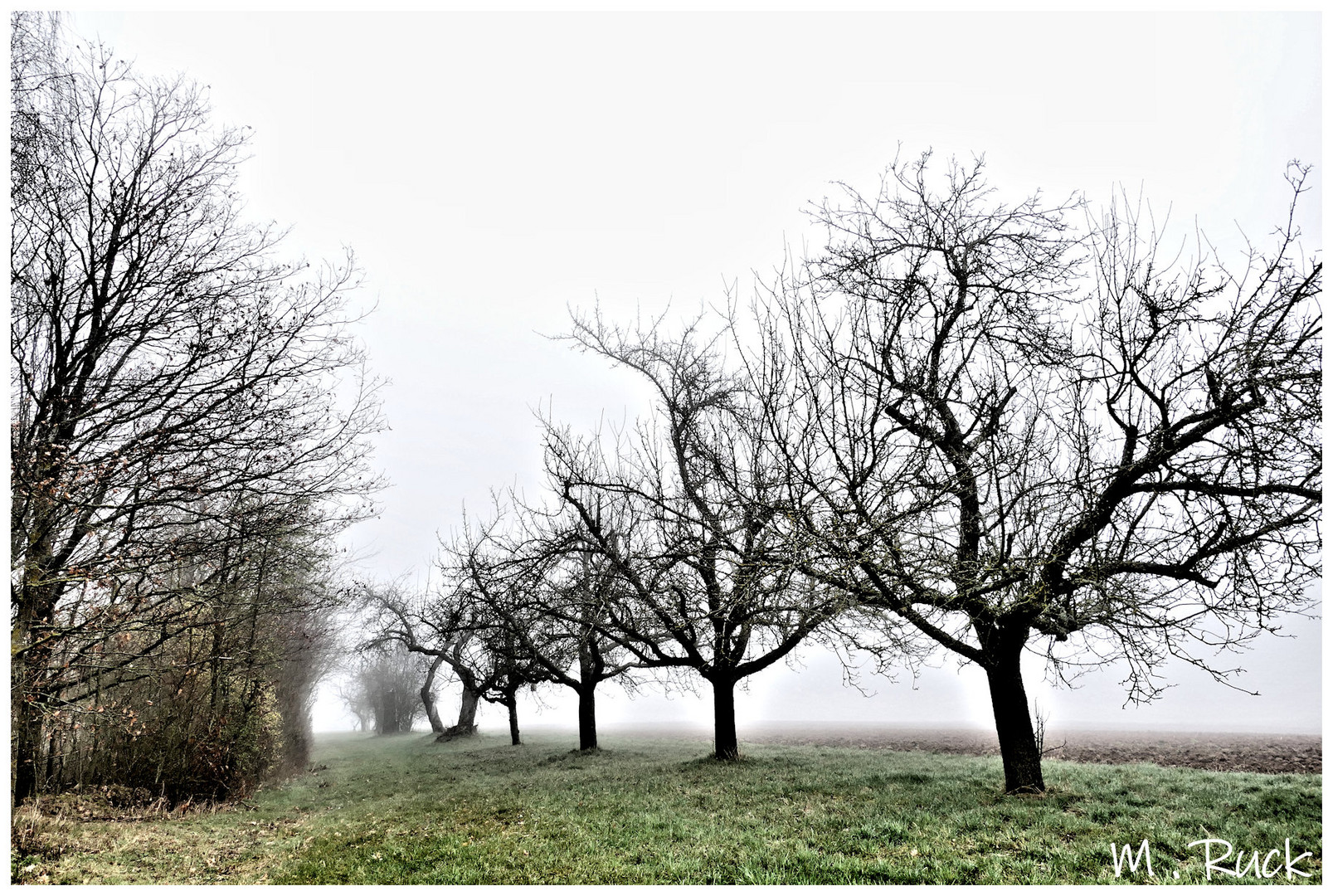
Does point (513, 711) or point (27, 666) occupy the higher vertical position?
point (27, 666)

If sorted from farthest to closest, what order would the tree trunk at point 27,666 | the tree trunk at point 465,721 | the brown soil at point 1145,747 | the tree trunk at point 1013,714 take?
the tree trunk at point 465,721, the brown soil at point 1145,747, the tree trunk at point 1013,714, the tree trunk at point 27,666

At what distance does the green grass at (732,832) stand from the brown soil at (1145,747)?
8.30 feet

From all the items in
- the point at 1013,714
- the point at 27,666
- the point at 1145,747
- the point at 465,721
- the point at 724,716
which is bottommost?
the point at 465,721

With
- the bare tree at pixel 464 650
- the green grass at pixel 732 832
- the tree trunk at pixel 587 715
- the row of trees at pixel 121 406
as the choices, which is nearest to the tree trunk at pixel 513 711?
the bare tree at pixel 464 650

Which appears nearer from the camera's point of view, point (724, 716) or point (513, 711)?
point (724, 716)

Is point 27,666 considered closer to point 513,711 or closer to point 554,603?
point 554,603

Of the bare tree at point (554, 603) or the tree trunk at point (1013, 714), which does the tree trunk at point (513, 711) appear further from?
the tree trunk at point (1013, 714)

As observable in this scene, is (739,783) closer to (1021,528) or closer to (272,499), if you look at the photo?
(1021,528)

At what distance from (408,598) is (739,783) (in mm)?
19163

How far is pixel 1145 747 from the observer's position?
16.9 m

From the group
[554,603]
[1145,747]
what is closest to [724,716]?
[554,603]

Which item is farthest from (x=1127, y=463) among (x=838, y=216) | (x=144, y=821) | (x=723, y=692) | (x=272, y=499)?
(x=144, y=821)

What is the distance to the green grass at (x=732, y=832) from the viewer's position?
6.01 m

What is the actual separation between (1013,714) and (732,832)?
14.5ft
